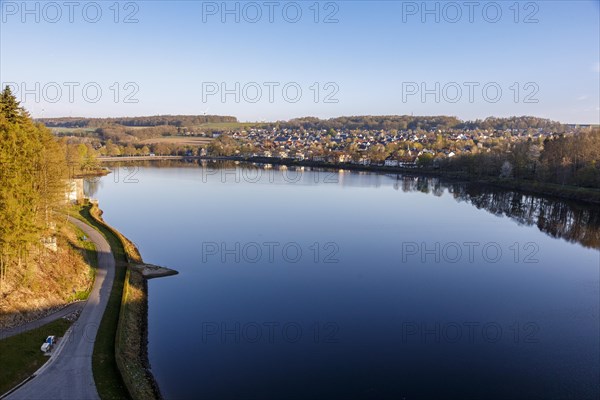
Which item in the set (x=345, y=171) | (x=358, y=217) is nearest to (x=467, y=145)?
(x=345, y=171)

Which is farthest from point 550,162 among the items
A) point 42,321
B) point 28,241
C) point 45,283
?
point 42,321

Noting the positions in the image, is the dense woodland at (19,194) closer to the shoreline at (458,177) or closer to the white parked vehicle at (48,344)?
the white parked vehicle at (48,344)

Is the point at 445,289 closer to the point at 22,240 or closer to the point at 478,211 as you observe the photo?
the point at 22,240

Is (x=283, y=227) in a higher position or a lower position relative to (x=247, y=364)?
higher

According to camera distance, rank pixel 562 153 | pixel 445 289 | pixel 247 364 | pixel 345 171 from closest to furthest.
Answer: pixel 247 364 → pixel 445 289 → pixel 562 153 → pixel 345 171

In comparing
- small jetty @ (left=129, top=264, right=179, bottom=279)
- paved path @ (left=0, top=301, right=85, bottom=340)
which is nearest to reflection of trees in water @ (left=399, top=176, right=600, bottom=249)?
small jetty @ (left=129, top=264, right=179, bottom=279)

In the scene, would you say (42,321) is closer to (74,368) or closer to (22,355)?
(22,355)

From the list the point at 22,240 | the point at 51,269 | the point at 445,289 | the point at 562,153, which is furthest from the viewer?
the point at 562,153
